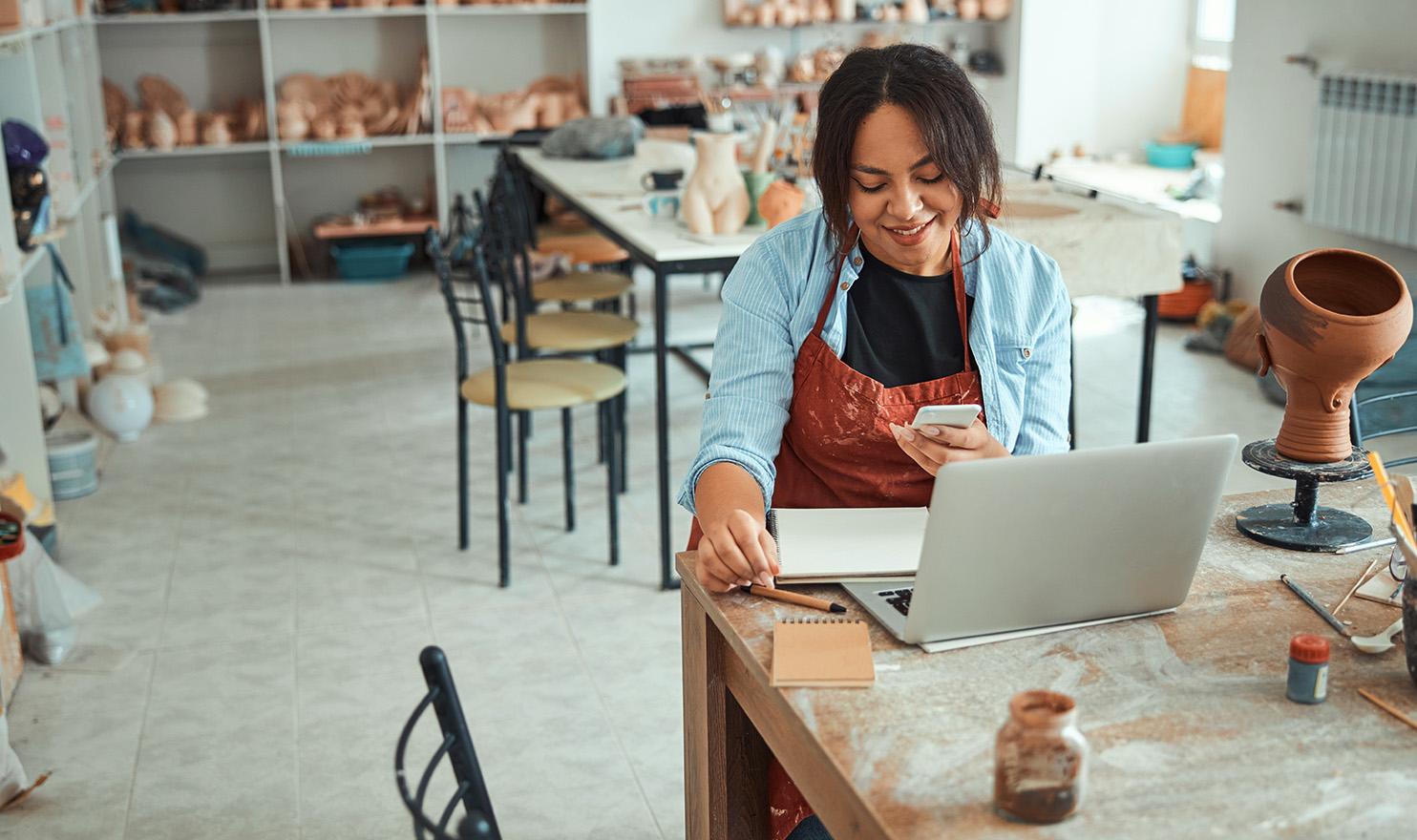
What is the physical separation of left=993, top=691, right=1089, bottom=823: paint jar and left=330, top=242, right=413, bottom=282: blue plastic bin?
6.30 meters

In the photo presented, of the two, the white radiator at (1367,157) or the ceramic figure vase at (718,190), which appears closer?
the ceramic figure vase at (718,190)

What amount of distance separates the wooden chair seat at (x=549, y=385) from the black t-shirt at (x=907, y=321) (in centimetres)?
148

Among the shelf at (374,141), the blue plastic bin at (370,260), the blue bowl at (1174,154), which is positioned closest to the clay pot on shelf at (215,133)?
the shelf at (374,141)

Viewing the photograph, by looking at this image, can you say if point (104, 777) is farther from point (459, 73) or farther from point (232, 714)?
point (459, 73)

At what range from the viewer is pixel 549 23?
7.23m

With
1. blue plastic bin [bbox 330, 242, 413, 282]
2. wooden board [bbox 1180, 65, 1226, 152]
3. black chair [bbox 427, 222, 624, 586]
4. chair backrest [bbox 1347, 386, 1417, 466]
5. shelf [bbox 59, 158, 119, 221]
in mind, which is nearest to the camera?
chair backrest [bbox 1347, 386, 1417, 466]

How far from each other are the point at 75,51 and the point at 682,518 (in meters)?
3.75

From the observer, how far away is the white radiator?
4.43m

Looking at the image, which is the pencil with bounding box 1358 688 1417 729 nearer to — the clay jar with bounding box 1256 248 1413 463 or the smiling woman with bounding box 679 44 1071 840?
the clay jar with bounding box 1256 248 1413 463

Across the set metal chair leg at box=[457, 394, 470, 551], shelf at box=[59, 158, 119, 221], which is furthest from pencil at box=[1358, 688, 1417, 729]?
shelf at box=[59, 158, 119, 221]

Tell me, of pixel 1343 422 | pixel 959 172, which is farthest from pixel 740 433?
pixel 1343 422

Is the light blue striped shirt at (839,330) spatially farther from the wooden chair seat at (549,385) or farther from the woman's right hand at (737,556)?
the wooden chair seat at (549,385)

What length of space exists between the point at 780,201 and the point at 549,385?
2.49 ft

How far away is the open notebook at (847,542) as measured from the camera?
1354mm
